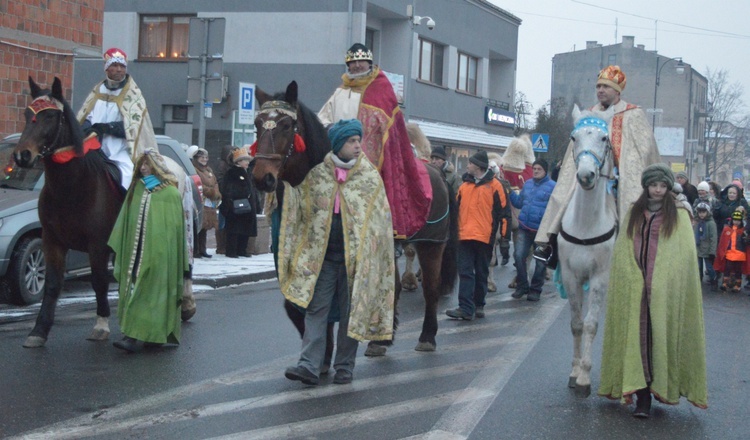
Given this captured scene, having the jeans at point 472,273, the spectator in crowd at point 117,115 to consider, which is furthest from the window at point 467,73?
the spectator in crowd at point 117,115

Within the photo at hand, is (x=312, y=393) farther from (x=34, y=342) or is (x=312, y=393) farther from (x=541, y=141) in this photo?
(x=541, y=141)

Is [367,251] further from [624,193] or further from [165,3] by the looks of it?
[165,3]

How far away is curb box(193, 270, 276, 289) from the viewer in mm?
13617

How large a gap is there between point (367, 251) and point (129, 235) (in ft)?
8.48

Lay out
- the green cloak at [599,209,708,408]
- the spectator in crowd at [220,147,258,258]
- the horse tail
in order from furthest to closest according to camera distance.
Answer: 1. the spectator in crowd at [220,147,258,258]
2. the horse tail
3. the green cloak at [599,209,708,408]

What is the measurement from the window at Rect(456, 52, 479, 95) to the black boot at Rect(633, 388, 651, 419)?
3436 cm

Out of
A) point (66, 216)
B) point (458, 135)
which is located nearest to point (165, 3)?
point (458, 135)

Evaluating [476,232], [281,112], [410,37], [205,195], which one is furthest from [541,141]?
[281,112]

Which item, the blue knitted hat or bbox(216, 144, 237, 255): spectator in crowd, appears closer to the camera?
the blue knitted hat

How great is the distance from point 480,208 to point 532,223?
186 cm

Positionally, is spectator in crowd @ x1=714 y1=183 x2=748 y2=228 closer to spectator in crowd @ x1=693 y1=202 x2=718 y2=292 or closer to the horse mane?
spectator in crowd @ x1=693 y1=202 x2=718 y2=292

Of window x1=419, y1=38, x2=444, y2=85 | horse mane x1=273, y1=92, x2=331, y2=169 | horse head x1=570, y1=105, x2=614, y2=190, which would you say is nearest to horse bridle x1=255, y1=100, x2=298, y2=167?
horse mane x1=273, y1=92, x2=331, y2=169

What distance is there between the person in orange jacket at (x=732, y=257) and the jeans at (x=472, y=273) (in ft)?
24.7

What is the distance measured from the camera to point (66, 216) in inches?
338
